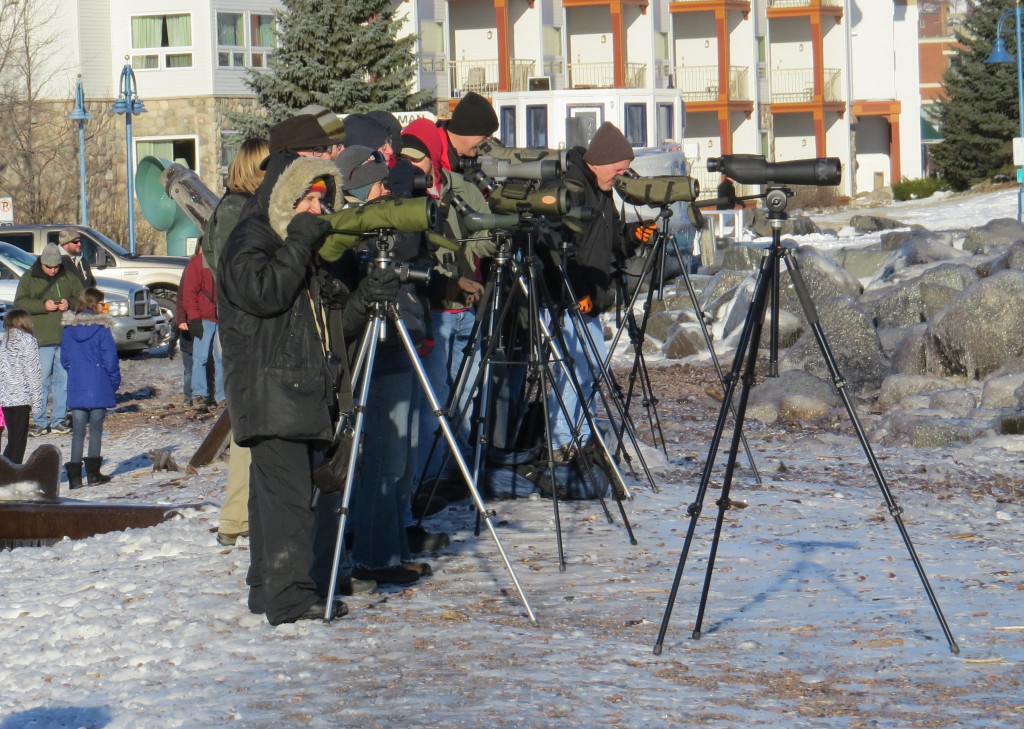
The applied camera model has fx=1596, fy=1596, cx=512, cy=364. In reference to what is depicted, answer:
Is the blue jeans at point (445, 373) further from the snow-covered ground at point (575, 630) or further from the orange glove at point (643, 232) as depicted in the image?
the orange glove at point (643, 232)

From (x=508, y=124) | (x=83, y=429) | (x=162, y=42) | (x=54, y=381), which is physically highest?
(x=162, y=42)

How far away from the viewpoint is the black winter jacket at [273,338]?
219 inches

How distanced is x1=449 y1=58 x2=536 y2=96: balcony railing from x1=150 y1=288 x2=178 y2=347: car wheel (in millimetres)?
22384

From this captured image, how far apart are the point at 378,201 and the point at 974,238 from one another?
21095 mm

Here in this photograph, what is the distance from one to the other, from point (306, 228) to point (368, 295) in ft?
1.35

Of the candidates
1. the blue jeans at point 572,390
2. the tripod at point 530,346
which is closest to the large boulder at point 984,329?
the blue jeans at point 572,390

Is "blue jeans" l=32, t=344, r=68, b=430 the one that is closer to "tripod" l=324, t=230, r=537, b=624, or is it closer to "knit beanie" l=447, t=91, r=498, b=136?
"knit beanie" l=447, t=91, r=498, b=136

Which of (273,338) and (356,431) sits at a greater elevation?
(273,338)

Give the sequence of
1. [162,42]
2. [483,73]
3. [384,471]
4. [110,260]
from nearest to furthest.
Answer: [384,471], [110,260], [162,42], [483,73]

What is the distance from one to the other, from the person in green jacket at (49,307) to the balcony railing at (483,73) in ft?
98.2

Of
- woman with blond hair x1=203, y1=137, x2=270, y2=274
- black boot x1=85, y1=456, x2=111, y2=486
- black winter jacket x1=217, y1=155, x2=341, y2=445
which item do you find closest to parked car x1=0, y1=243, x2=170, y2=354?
black boot x1=85, y1=456, x2=111, y2=486

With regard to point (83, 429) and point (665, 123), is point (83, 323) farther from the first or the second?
point (665, 123)

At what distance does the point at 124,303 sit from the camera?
796 inches

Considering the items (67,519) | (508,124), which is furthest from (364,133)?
(508,124)
